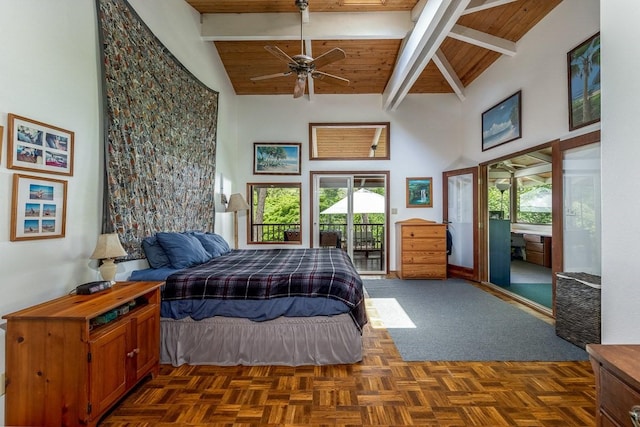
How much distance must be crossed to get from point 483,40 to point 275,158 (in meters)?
3.69

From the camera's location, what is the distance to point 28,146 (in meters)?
1.65

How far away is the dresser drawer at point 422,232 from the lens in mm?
5109

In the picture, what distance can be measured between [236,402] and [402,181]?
4.69 m

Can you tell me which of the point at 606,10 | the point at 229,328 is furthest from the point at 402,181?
the point at 606,10

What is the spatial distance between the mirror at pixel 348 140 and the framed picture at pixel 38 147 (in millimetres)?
4056

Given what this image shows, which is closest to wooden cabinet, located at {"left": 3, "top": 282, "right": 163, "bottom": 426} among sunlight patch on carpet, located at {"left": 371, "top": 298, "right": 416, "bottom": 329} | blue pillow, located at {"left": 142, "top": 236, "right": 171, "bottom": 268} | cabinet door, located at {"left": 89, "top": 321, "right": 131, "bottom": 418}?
cabinet door, located at {"left": 89, "top": 321, "right": 131, "bottom": 418}

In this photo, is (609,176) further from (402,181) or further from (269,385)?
(402,181)

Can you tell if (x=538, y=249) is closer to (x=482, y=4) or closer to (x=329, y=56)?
(x=482, y=4)

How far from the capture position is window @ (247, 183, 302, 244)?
5684mm

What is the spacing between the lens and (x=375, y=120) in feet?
18.6

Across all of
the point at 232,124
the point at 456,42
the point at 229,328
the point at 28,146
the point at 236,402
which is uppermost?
the point at 456,42

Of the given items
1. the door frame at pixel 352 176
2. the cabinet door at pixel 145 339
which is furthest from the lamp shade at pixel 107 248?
the door frame at pixel 352 176

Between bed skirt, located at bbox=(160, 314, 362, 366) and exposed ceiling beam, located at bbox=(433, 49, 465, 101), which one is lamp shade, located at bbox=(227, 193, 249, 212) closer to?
bed skirt, located at bbox=(160, 314, 362, 366)

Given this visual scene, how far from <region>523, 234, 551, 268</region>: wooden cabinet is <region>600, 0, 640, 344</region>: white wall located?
604 centimetres
